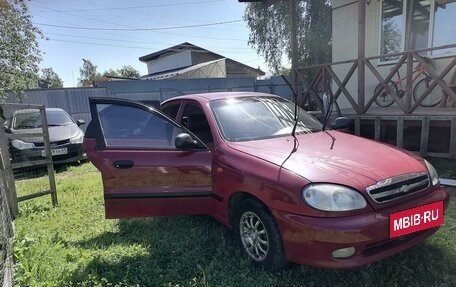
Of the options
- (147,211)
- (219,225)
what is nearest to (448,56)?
(219,225)

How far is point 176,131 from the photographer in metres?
3.42

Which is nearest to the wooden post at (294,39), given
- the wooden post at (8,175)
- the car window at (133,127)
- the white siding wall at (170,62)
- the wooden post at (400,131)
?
the wooden post at (400,131)

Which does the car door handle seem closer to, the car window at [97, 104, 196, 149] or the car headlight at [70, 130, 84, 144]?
the car window at [97, 104, 196, 149]

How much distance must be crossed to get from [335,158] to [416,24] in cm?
669

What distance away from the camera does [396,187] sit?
2447 millimetres

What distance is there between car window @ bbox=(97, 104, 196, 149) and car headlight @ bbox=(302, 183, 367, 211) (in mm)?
1591

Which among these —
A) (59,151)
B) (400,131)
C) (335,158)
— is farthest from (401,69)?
(59,151)

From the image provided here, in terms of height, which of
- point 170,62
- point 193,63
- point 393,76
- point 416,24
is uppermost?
point 170,62

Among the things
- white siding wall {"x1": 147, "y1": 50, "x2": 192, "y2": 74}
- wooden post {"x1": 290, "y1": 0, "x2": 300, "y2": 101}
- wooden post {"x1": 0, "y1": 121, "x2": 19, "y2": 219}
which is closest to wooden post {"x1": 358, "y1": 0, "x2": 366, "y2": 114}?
wooden post {"x1": 290, "y1": 0, "x2": 300, "y2": 101}

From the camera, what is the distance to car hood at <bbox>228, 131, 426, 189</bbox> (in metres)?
2.43

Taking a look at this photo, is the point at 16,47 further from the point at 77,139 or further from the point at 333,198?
the point at 333,198

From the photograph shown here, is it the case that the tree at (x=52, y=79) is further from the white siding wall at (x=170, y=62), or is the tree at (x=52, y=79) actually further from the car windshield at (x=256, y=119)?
the car windshield at (x=256, y=119)

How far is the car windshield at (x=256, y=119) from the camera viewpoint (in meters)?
3.33

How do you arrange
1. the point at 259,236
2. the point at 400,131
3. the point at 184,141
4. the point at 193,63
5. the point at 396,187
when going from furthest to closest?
1. the point at 193,63
2. the point at 400,131
3. the point at 184,141
4. the point at 259,236
5. the point at 396,187
